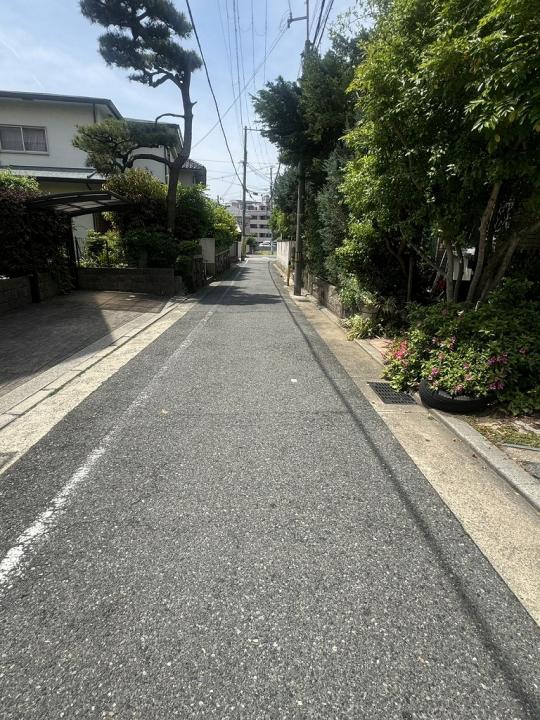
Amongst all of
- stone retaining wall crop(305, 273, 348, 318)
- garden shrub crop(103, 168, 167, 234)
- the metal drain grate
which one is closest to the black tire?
the metal drain grate

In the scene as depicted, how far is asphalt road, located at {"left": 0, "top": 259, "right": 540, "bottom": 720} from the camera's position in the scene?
1568 millimetres

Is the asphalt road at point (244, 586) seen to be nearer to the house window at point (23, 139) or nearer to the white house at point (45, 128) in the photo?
the white house at point (45, 128)

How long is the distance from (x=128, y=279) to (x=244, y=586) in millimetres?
12091

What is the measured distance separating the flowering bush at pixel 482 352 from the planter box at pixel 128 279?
9.30 m

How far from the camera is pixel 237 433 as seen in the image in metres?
3.74

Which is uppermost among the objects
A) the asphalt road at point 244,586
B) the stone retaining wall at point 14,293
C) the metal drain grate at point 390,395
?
the stone retaining wall at point 14,293

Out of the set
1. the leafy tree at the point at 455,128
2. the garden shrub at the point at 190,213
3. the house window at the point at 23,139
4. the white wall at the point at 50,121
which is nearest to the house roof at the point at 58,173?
the white wall at the point at 50,121

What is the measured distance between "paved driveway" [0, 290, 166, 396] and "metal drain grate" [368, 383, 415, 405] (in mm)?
4464

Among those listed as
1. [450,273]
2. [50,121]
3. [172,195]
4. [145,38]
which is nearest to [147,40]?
[145,38]

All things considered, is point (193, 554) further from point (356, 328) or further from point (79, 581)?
Answer: point (356, 328)

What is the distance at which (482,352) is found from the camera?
436cm

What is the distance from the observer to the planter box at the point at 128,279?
496 inches

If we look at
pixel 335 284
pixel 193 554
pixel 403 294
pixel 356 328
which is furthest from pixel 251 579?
pixel 335 284

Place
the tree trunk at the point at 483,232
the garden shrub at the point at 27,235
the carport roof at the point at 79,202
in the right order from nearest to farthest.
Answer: the tree trunk at the point at 483,232
the garden shrub at the point at 27,235
the carport roof at the point at 79,202
